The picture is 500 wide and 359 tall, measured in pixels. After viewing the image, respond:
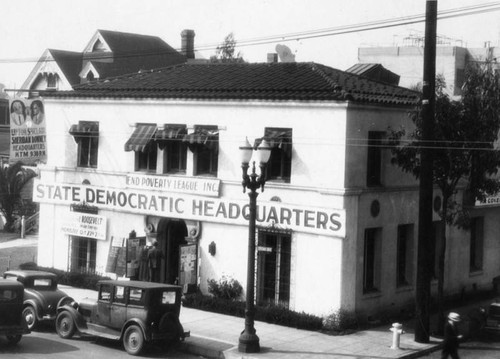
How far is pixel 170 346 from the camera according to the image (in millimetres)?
19609

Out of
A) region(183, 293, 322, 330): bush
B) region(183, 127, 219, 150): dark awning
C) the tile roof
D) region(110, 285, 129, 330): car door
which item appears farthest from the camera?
region(183, 127, 219, 150): dark awning

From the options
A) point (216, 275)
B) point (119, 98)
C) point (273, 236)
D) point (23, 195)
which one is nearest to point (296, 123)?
point (273, 236)

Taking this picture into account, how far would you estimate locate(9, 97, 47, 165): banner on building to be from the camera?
29.8 meters

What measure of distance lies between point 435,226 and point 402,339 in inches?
262

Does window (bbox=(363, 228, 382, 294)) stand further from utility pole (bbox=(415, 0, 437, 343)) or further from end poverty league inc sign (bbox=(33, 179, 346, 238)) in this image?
utility pole (bbox=(415, 0, 437, 343))

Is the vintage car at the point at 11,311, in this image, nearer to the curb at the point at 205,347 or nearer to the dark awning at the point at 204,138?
the curb at the point at 205,347

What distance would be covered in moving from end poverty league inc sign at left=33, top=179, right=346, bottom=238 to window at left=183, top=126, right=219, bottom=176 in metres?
0.99

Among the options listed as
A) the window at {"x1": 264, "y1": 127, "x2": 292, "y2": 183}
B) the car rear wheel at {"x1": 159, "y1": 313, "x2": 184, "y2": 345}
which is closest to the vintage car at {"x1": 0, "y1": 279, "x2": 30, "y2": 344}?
the car rear wheel at {"x1": 159, "y1": 313, "x2": 184, "y2": 345}

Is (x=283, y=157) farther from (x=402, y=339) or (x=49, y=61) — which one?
(x=49, y=61)

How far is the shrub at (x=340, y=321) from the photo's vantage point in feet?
71.3

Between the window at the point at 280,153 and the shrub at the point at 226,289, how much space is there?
3491mm

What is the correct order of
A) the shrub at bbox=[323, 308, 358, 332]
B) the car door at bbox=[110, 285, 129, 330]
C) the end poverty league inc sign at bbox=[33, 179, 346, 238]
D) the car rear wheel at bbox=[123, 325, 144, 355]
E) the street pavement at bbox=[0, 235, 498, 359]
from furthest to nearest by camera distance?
the end poverty league inc sign at bbox=[33, 179, 346, 238] → the shrub at bbox=[323, 308, 358, 332] → the car door at bbox=[110, 285, 129, 330] → the street pavement at bbox=[0, 235, 498, 359] → the car rear wheel at bbox=[123, 325, 144, 355]

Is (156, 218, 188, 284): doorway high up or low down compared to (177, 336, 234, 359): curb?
up

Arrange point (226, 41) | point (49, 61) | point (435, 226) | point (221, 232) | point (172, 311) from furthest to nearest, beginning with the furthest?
point (226, 41) < point (49, 61) < point (435, 226) < point (221, 232) < point (172, 311)
